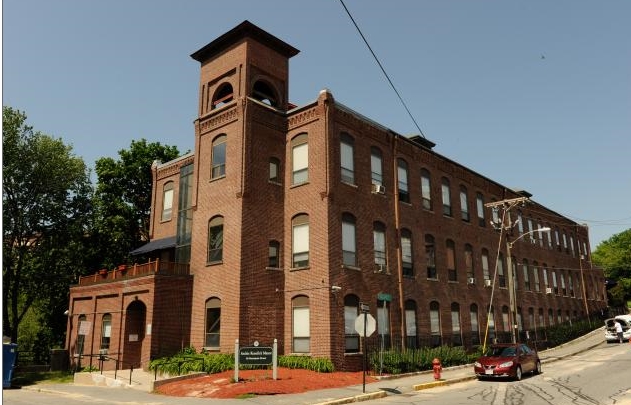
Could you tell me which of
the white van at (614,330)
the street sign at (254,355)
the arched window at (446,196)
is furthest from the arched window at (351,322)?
the white van at (614,330)

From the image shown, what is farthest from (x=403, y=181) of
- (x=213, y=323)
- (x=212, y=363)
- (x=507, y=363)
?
(x=212, y=363)

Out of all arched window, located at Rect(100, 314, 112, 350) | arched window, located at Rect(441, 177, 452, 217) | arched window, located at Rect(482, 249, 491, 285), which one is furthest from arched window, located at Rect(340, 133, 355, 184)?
arched window, located at Rect(482, 249, 491, 285)

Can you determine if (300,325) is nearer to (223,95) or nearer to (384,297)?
(384,297)

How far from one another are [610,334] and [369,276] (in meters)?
26.5

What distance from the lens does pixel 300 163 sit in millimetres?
27141

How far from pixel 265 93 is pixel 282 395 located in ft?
59.2

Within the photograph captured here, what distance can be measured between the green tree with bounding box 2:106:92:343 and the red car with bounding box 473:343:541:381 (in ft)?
102

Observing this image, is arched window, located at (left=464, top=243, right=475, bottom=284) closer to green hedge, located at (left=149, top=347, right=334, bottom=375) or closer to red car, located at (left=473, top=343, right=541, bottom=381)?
red car, located at (left=473, top=343, right=541, bottom=381)

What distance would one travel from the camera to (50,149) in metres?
37.6

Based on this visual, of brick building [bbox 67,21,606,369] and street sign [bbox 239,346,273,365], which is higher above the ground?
brick building [bbox 67,21,606,369]

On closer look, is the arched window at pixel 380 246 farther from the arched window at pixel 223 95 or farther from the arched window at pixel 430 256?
the arched window at pixel 223 95

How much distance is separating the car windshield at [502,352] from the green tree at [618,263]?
5503 cm

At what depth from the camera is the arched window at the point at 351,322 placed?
24.5 meters

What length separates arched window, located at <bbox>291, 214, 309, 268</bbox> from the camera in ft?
84.2
